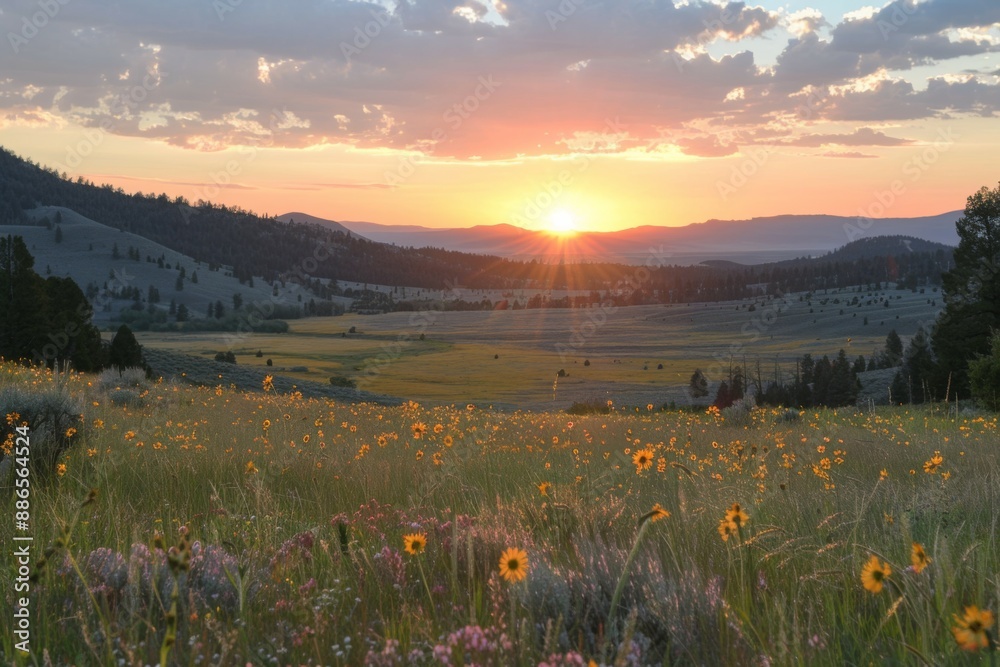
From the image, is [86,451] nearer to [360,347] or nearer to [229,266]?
[360,347]

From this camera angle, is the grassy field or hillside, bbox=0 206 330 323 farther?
hillside, bbox=0 206 330 323

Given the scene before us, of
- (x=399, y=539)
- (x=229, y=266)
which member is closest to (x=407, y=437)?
(x=399, y=539)

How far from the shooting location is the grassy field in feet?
196

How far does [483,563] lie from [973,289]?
130 feet

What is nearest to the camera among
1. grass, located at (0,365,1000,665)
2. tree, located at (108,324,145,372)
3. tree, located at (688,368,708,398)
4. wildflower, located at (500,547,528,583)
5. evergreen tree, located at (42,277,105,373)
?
wildflower, located at (500,547,528,583)

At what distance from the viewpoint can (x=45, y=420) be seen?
260 inches

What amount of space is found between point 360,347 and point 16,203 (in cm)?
15189

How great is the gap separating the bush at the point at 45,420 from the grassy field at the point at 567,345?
37.0m

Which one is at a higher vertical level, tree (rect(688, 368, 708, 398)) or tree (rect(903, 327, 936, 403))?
tree (rect(903, 327, 936, 403))

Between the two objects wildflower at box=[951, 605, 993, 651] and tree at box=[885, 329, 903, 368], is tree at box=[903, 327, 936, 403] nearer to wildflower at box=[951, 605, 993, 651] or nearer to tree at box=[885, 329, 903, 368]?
tree at box=[885, 329, 903, 368]

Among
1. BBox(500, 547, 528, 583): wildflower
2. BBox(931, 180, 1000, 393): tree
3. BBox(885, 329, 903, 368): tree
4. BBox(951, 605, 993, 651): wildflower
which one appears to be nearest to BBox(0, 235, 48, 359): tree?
BBox(500, 547, 528, 583): wildflower

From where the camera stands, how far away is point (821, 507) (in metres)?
4.49

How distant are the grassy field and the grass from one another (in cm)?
3750

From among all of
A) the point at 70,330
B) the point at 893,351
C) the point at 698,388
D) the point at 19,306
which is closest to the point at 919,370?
the point at 698,388
